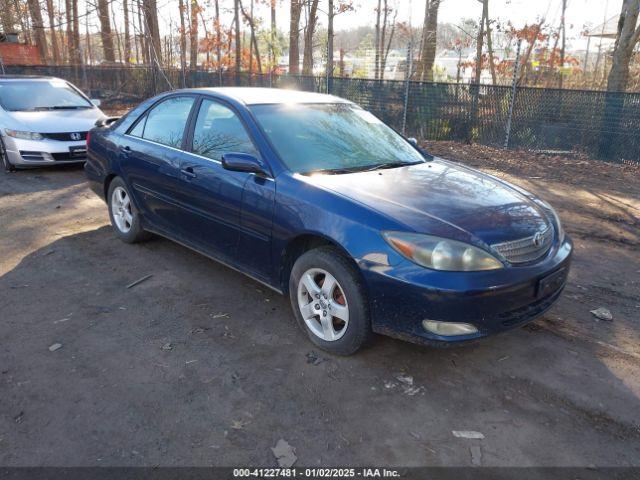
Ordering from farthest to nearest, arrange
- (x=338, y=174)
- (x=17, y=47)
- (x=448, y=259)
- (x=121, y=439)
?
(x=17, y=47)
(x=338, y=174)
(x=448, y=259)
(x=121, y=439)

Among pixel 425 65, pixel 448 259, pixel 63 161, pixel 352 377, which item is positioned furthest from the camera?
pixel 425 65

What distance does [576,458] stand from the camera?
2439mm

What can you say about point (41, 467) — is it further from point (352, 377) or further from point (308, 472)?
point (352, 377)

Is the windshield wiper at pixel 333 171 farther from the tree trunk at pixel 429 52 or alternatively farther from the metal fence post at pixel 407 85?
the tree trunk at pixel 429 52

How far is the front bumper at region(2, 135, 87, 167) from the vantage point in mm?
8117

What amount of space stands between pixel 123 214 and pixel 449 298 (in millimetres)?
3769

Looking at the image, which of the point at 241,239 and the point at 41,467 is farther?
the point at 241,239

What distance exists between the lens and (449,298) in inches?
108

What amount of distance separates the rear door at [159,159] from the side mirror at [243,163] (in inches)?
33.7

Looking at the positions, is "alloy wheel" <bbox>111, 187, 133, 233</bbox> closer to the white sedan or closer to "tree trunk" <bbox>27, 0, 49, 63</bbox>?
the white sedan

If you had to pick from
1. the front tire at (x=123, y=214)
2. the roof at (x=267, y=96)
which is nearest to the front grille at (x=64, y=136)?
the front tire at (x=123, y=214)

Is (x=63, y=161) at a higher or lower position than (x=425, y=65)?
lower

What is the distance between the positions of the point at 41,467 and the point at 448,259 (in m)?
2.25

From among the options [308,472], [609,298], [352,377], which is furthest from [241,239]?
[609,298]
